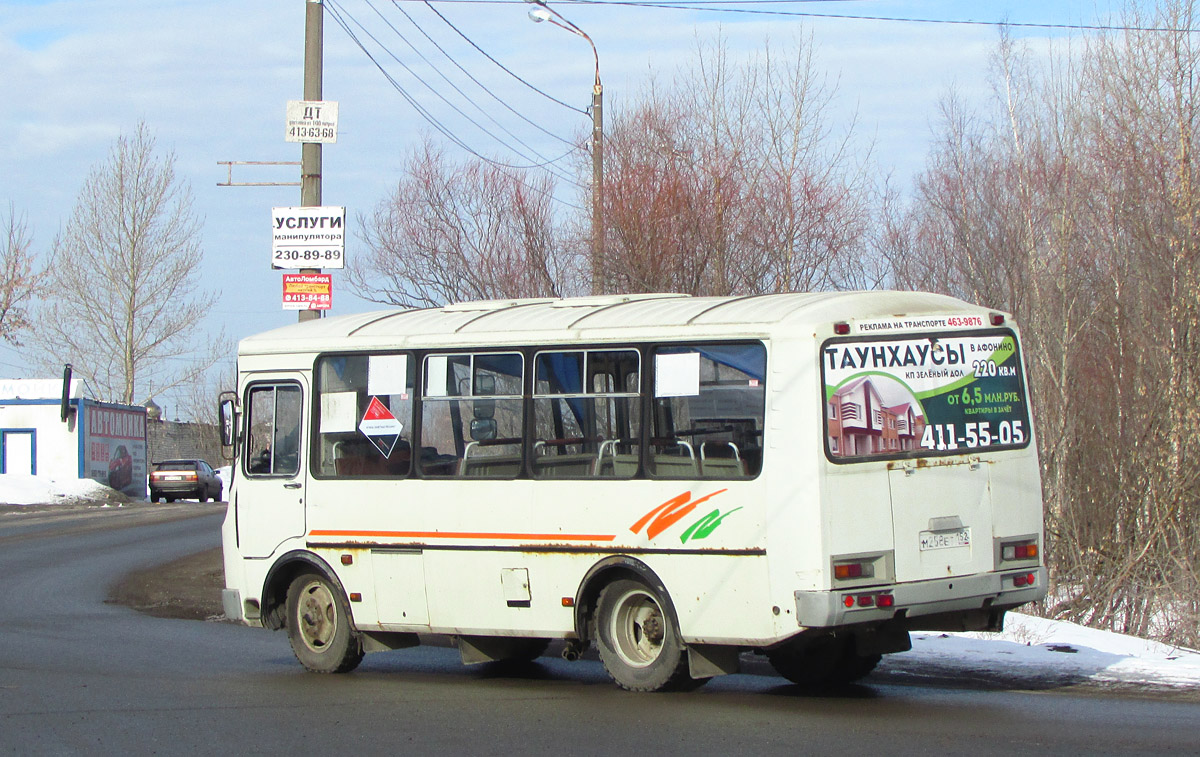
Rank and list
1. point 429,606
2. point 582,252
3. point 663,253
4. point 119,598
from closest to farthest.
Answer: point 429,606 < point 119,598 < point 663,253 < point 582,252

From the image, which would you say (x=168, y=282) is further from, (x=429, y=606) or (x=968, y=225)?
(x=429, y=606)

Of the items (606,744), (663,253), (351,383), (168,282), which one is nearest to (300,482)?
(351,383)

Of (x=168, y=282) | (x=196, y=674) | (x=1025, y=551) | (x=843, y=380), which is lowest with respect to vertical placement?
(x=196, y=674)

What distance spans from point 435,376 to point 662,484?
7.06ft

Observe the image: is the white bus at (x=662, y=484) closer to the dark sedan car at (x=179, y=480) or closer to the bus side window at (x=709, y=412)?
the bus side window at (x=709, y=412)

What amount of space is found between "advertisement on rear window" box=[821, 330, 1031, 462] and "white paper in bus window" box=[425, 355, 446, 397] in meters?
3.03

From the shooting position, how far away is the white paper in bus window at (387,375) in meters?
10.6

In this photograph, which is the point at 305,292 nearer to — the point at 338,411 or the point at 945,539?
the point at 338,411

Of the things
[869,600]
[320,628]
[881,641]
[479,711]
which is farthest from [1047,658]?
[320,628]

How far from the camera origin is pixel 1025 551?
362 inches

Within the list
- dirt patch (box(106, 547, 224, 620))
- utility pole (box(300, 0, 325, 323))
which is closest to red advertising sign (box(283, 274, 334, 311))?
utility pole (box(300, 0, 325, 323))

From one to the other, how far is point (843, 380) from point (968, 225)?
1493cm

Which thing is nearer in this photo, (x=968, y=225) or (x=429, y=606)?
(x=429, y=606)

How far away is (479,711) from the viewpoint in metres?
8.82
